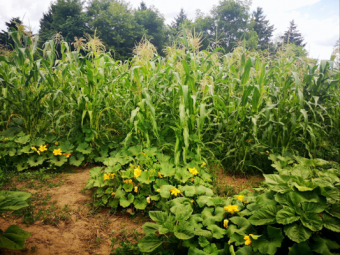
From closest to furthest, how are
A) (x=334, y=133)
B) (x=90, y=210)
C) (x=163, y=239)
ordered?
(x=163, y=239)
(x=90, y=210)
(x=334, y=133)

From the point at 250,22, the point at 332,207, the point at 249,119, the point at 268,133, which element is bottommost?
the point at 332,207

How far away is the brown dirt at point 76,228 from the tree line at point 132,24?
20617mm

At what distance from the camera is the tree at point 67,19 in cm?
2195

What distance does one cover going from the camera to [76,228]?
1.72m

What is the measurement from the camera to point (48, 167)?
2664 millimetres

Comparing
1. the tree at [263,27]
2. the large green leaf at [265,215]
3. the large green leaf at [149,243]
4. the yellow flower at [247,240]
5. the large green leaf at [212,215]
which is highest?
the tree at [263,27]

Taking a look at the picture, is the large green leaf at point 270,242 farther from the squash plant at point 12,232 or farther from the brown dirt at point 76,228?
the squash plant at point 12,232

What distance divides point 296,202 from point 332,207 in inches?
8.9

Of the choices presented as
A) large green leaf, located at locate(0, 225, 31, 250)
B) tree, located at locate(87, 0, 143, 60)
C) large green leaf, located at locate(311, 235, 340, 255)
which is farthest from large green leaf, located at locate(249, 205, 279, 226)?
tree, located at locate(87, 0, 143, 60)

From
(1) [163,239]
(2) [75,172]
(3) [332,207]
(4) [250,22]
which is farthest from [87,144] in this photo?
(4) [250,22]

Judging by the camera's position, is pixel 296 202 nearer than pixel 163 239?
Yes

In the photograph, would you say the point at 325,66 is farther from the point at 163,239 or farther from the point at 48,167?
the point at 48,167

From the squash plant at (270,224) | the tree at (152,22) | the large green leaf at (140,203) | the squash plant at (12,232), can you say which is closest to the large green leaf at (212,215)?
the squash plant at (270,224)

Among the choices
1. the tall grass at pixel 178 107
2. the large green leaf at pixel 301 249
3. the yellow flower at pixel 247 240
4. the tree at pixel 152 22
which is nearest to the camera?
the large green leaf at pixel 301 249
